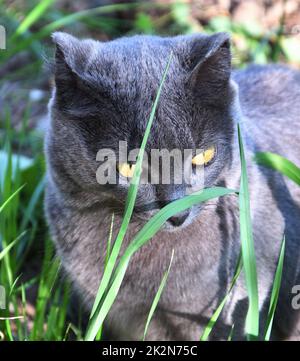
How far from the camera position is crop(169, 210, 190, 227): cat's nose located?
1.98 metres

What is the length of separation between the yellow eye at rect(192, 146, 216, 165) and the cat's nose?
0.15m

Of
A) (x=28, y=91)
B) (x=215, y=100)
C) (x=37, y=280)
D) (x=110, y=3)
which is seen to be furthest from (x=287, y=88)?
(x=110, y=3)

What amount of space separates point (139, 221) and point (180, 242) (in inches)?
6.1

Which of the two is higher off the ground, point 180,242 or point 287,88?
point 287,88

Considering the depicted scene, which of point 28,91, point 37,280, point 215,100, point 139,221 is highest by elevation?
point 28,91

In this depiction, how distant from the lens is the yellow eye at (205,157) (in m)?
2.02

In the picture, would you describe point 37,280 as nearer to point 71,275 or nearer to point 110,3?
point 71,275

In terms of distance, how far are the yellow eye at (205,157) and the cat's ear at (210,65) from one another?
16cm

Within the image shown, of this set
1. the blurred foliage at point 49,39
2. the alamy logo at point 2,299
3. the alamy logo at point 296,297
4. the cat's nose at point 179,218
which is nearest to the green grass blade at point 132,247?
the cat's nose at point 179,218

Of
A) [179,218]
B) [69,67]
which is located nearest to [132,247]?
[179,218]

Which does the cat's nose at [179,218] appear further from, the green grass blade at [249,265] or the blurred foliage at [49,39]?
the blurred foliage at [49,39]

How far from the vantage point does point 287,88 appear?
291cm

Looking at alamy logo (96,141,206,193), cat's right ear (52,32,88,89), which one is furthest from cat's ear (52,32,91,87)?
alamy logo (96,141,206,193)

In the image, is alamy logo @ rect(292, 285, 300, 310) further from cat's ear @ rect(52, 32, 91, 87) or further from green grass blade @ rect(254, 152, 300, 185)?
cat's ear @ rect(52, 32, 91, 87)
